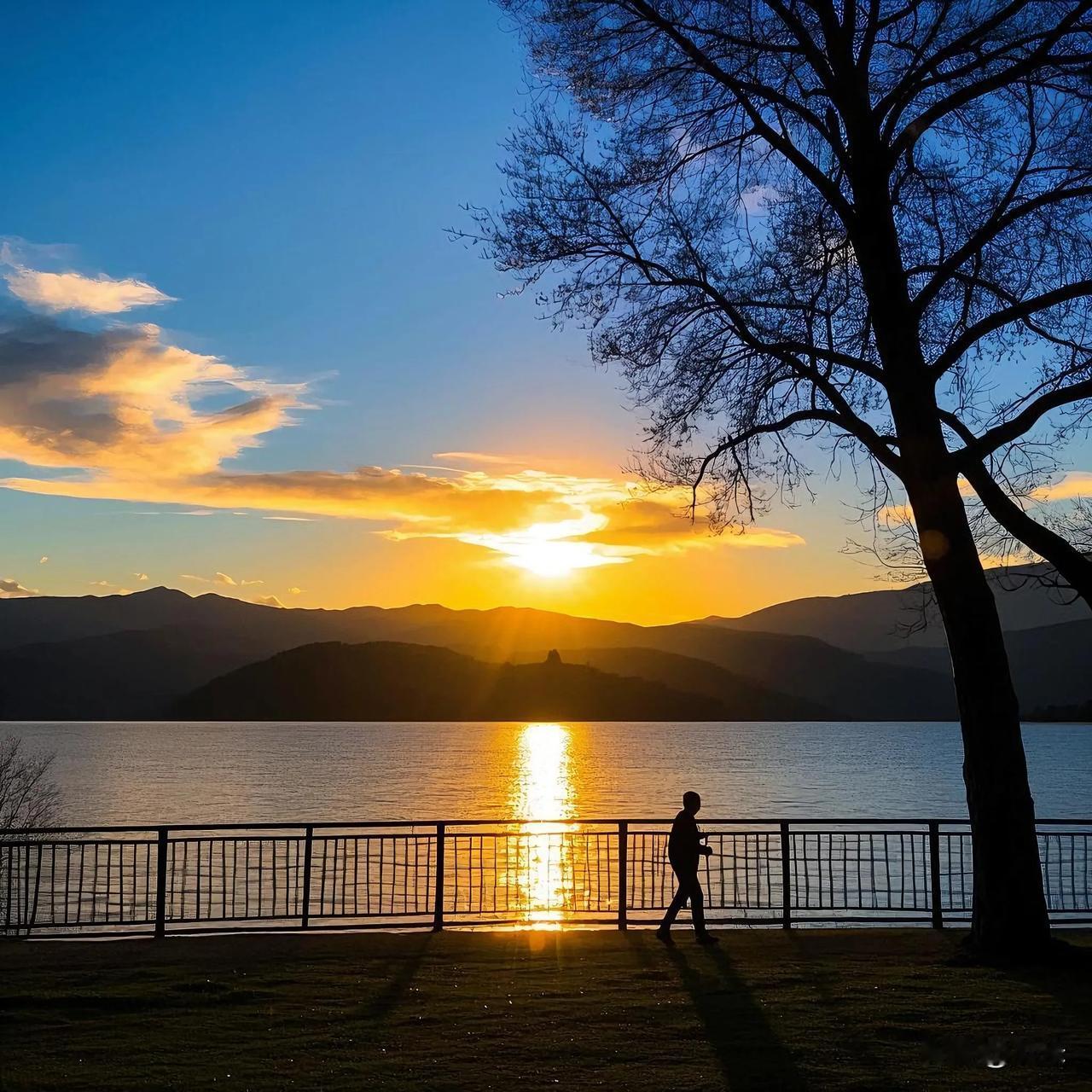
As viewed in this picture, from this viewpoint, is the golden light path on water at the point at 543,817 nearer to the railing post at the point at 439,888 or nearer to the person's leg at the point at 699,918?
the railing post at the point at 439,888

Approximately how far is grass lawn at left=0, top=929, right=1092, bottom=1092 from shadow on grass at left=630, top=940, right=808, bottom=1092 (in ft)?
0.09

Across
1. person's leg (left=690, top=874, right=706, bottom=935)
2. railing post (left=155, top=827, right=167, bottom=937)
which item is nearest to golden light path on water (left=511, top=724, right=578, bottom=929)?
person's leg (left=690, top=874, right=706, bottom=935)

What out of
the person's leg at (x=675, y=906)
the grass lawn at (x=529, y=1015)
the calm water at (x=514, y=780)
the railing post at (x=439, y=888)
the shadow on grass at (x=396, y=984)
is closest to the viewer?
the grass lawn at (x=529, y=1015)

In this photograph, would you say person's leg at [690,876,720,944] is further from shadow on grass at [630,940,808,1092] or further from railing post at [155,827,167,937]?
railing post at [155,827,167,937]

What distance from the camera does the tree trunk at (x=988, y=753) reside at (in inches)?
503

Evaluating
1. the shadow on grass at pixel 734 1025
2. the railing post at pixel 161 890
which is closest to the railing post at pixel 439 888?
the shadow on grass at pixel 734 1025

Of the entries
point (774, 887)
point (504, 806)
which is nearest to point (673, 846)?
point (774, 887)

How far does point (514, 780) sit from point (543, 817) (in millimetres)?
36592

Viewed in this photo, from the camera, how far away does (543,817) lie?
238ft

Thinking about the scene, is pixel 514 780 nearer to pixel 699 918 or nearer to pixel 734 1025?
pixel 699 918

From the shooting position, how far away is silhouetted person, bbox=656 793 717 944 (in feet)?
47.2

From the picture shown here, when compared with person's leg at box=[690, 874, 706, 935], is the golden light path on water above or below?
below

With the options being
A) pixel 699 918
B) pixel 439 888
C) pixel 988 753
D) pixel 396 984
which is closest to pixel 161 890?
pixel 439 888

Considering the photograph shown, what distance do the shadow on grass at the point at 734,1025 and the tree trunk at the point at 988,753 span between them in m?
2.91
